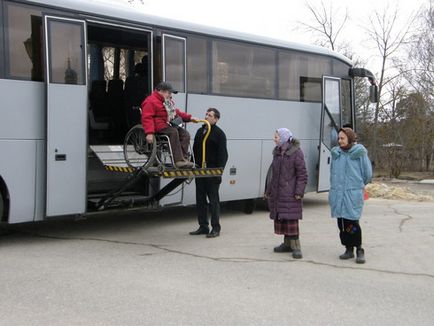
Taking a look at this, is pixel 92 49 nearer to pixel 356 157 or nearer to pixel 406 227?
pixel 356 157

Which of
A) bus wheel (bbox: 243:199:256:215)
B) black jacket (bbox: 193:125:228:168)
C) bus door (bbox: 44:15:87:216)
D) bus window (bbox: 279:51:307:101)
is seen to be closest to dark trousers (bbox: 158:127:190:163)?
black jacket (bbox: 193:125:228:168)

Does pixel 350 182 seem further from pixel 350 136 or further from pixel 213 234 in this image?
pixel 213 234

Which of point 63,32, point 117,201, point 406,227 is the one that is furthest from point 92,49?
point 406,227

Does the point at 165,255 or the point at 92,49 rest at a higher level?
the point at 92,49

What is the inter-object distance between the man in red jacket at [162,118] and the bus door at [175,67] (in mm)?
1080

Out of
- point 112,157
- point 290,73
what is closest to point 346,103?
point 290,73

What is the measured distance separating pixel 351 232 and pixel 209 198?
2.35 metres

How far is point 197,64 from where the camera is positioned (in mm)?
9500

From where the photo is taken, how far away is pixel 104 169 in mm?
8852

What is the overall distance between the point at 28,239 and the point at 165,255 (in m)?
2.29

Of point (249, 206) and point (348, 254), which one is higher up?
point (249, 206)

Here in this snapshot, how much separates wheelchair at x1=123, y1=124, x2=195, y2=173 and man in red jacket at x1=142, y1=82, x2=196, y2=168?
8 centimetres

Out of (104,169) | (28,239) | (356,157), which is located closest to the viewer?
(356,157)

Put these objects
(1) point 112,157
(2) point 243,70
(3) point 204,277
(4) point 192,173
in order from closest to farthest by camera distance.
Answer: (3) point 204,277 → (4) point 192,173 → (1) point 112,157 → (2) point 243,70
